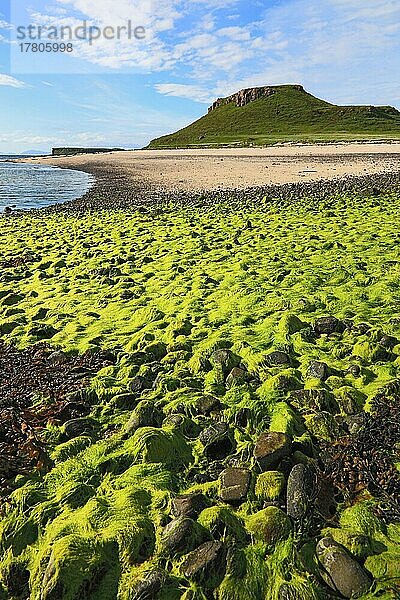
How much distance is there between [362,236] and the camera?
12.1m

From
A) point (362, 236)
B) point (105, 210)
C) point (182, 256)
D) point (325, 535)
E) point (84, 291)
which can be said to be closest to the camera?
point (325, 535)

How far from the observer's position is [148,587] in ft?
10.3

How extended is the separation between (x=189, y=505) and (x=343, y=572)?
1198mm

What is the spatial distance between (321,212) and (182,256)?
6.89 m

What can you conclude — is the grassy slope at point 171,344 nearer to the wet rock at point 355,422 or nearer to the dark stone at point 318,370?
the dark stone at point 318,370

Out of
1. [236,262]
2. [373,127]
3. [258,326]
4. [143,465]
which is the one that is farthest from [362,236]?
[373,127]

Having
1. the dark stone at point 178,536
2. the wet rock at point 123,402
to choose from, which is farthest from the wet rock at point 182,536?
the wet rock at point 123,402

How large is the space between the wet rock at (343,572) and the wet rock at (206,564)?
67 centimetres

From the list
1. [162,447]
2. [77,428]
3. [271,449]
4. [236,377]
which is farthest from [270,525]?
[77,428]

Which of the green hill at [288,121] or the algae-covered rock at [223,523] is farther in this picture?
the green hill at [288,121]

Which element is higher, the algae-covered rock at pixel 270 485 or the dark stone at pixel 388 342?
the dark stone at pixel 388 342

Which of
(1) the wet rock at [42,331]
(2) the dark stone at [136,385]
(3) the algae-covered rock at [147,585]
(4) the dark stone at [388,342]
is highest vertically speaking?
(4) the dark stone at [388,342]

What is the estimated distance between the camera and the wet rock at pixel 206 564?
3.19m

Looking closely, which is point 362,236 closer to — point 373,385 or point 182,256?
point 182,256
